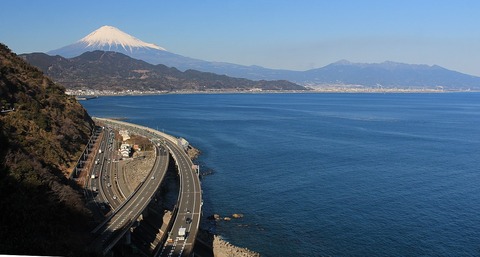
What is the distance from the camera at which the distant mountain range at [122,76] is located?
117 m

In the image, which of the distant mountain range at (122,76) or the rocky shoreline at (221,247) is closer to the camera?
the rocky shoreline at (221,247)

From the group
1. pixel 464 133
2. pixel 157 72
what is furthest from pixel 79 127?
pixel 157 72

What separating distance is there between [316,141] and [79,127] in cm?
1934

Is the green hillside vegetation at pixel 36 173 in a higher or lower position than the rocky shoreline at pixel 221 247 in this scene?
higher

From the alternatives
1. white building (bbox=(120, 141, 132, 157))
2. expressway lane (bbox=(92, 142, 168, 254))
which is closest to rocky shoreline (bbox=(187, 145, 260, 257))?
expressway lane (bbox=(92, 142, 168, 254))

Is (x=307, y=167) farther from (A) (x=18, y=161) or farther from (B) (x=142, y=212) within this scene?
(A) (x=18, y=161)

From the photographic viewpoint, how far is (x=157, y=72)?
145 metres

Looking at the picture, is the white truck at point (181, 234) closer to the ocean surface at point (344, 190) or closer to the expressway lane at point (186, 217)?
the expressway lane at point (186, 217)

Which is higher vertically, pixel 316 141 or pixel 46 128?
pixel 46 128

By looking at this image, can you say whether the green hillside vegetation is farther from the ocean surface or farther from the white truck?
the ocean surface

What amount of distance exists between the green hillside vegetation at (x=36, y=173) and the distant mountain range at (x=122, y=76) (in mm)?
82254

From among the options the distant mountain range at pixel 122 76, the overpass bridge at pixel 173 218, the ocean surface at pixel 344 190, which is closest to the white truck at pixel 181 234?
the overpass bridge at pixel 173 218

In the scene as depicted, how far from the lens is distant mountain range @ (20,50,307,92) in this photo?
11712 centimetres

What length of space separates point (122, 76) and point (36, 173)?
127 m
